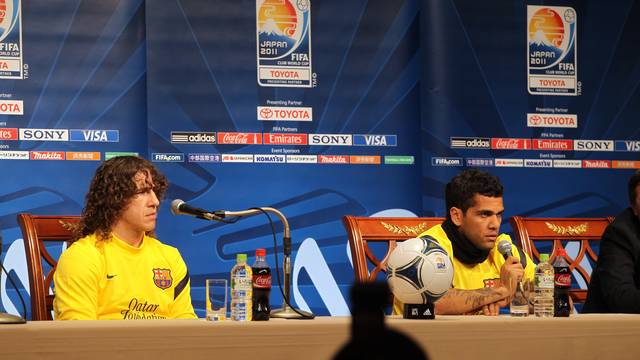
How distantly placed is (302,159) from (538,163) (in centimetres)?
141

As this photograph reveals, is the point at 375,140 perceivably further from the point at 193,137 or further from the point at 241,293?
the point at 241,293

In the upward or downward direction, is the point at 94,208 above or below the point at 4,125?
below

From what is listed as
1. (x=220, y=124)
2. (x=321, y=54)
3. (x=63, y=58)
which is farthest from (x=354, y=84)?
(x=63, y=58)

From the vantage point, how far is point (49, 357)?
1.62 metres

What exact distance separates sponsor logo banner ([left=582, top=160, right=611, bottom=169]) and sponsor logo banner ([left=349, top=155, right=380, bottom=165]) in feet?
4.16

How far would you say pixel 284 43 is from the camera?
190 inches

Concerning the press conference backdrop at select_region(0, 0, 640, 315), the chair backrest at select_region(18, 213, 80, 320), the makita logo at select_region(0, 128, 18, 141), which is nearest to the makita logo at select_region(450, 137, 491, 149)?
the press conference backdrop at select_region(0, 0, 640, 315)

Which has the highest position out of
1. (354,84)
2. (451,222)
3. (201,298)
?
(354,84)

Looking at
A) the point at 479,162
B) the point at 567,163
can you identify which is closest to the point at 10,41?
the point at 479,162

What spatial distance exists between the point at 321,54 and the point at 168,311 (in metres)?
2.44

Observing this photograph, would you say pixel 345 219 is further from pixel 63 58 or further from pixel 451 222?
pixel 63 58

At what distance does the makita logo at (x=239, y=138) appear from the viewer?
471 cm

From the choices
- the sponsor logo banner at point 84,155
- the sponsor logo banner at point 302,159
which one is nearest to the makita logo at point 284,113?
the sponsor logo banner at point 302,159

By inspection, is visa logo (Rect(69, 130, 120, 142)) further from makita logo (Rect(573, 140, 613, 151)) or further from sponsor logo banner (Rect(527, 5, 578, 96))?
makita logo (Rect(573, 140, 613, 151))
